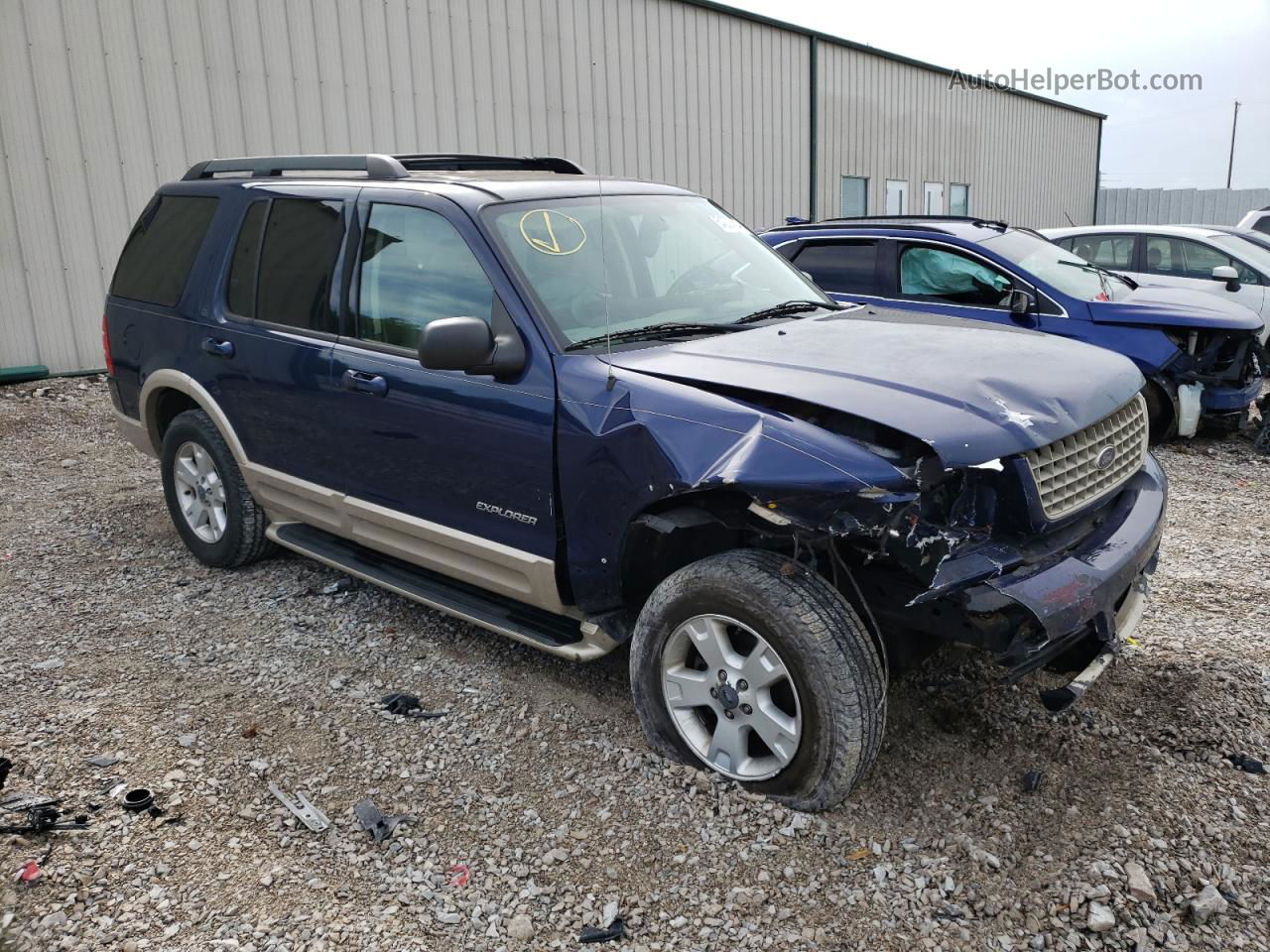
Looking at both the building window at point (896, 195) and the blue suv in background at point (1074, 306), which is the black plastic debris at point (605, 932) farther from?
the building window at point (896, 195)

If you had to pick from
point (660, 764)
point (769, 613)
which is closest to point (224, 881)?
point (660, 764)

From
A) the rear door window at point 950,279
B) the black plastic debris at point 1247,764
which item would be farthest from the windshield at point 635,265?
the rear door window at point 950,279

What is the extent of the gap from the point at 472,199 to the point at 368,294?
63 centimetres

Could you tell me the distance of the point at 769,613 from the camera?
2.91 meters

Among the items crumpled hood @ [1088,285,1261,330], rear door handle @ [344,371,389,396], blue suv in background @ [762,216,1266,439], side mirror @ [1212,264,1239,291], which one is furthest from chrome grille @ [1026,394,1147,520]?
side mirror @ [1212,264,1239,291]

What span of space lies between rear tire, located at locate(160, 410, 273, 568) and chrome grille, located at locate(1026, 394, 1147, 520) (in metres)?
3.69

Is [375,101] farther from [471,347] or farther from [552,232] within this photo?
[471,347]

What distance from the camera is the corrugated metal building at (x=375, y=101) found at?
9297mm

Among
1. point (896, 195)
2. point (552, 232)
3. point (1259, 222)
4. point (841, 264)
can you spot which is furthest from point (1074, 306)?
point (896, 195)

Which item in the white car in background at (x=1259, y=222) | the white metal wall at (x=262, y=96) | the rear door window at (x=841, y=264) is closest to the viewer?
the rear door window at (x=841, y=264)

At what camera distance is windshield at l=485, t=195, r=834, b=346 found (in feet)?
12.0

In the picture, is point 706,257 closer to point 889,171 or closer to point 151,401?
point 151,401

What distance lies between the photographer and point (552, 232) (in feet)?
Result: 12.6

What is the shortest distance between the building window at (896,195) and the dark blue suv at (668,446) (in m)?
16.4
